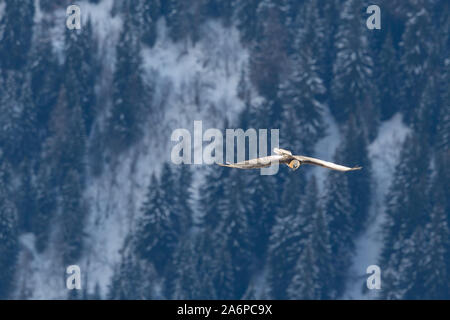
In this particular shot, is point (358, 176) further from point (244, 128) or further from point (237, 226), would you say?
point (244, 128)

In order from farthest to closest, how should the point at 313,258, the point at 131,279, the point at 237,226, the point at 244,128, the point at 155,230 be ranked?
1. the point at 244,128
2. the point at 155,230
3. the point at 237,226
4. the point at 313,258
5. the point at 131,279

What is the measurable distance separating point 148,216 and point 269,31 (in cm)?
2238

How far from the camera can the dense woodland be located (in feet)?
584

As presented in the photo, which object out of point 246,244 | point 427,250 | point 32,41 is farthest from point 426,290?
point 32,41

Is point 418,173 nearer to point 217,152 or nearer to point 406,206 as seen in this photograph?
point 406,206

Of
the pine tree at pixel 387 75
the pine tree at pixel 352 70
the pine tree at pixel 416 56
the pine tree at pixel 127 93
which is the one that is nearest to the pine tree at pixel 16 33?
the pine tree at pixel 127 93

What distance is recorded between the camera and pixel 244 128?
616 feet

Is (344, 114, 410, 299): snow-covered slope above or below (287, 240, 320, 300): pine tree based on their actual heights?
above

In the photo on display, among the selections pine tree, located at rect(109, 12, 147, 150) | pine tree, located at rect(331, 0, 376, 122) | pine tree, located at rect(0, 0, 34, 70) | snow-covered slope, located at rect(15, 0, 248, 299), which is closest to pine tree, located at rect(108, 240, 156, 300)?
snow-covered slope, located at rect(15, 0, 248, 299)

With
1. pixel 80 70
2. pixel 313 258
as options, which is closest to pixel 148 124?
pixel 80 70

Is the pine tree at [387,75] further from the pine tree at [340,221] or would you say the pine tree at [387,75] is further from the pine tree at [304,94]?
the pine tree at [340,221]

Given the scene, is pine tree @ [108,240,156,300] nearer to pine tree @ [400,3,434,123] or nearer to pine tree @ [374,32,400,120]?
pine tree @ [374,32,400,120]

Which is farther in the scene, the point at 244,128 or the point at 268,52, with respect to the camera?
the point at 268,52

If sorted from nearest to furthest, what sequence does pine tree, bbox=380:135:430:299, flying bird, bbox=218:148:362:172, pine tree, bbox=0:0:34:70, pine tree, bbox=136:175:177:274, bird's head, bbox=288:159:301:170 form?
flying bird, bbox=218:148:362:172, bird's head, bbox=288:159:301:170, pine tree, bbox=380:135:430:299, pine tree, bbox=136:175:177:274, pine tree, bbox=0:0:34:70
